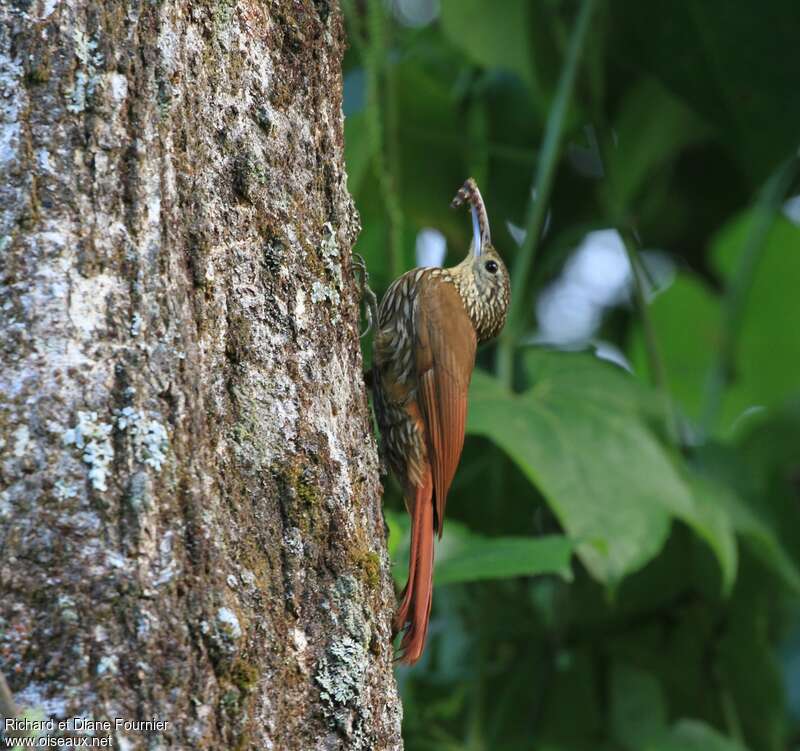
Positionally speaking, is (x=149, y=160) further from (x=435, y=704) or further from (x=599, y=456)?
(x=435, y=704)

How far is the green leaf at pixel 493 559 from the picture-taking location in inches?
90.5

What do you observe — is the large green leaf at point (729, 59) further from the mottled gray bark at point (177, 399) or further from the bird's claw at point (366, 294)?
the mottled gray bark at point (177, 399)

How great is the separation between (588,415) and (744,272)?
5.20ft

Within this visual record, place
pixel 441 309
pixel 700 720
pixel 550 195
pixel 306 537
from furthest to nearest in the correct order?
pixel 550 195 < pixel 700 720 < pixel 441 309 < pixel 306 537

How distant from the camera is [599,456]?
9.27 ft

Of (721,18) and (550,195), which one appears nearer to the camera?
(721,18)

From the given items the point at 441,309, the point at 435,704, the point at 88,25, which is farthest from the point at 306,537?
the point at 435,704

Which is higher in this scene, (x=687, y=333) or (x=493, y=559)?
(x=687, y=333)

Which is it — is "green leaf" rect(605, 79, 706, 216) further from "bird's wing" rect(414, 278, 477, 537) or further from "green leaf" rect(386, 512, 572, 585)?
"green leaf" rect(386, 512, 572, 585)

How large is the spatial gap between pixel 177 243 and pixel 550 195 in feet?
10.1

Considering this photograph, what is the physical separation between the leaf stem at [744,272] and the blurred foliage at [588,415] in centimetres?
1

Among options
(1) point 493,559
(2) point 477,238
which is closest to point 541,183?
(2) point 477,238

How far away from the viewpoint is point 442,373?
Answer: 2781 mm

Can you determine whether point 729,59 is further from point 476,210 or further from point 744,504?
point 744,504
